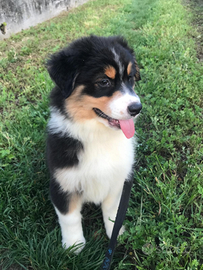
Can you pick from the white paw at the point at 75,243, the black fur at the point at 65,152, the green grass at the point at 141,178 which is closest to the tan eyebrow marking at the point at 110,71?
the black fur at the point at 65,152

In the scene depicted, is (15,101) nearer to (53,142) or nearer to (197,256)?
(53,142)

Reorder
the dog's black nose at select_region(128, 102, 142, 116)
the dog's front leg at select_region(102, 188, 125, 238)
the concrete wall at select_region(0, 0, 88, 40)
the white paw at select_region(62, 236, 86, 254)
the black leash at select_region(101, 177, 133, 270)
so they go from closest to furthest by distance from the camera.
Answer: the black leash at select_region(101, 177, 133, 270) < the dog's black nose at select_region(128, 102, 142, 116) < the white paw at select_region(62, 236, 86, 254) < the dog's front leg at select_region(102, 188, 125, 238) < the concrete wall at select_region(0, 0, 88, 40)

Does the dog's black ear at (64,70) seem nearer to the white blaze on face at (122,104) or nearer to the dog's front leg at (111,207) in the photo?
the white blaze on face at (122,104)

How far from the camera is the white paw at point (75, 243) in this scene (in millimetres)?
2035

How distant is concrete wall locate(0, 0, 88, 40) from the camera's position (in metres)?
7.30

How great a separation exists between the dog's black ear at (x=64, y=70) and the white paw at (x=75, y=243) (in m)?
1.35

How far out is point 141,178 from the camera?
8.28 feet

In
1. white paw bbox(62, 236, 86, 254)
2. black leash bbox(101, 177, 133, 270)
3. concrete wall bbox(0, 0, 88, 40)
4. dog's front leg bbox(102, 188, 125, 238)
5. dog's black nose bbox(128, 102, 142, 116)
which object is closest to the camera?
black leash bbox(101, 177, 133, 270)

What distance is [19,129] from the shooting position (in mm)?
3293

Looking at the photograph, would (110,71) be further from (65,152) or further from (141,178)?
(141,178)

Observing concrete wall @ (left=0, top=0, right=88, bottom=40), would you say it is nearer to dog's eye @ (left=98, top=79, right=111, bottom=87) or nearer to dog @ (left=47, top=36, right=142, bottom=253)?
dog @ (left=47, top=36, right=142, bottom=253)

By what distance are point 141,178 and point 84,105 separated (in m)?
1.13

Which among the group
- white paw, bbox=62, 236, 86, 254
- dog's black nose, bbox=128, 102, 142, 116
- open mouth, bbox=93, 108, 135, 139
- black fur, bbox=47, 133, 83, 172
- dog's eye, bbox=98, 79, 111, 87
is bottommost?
white paw, bbox=62, 236, 86, 254

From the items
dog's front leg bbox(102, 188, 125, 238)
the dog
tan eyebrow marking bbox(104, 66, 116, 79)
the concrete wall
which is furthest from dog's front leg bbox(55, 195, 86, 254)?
the concrete wall
